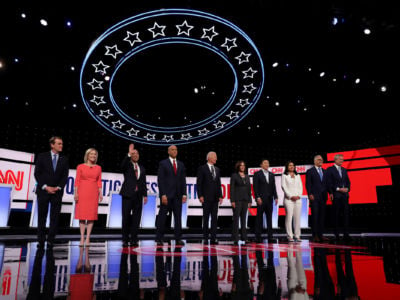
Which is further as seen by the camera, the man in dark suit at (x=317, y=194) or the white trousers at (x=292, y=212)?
the man in dark suit at (x=317, y=194)

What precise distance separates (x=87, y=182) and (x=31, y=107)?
20.0 ft

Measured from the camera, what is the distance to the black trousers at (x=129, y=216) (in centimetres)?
475

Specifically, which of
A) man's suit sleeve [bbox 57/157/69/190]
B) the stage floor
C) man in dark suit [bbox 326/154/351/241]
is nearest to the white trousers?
man in dark suit [bbox 326/154/351/241]

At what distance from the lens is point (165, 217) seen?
189 inches

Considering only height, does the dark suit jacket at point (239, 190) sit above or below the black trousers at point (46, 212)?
above

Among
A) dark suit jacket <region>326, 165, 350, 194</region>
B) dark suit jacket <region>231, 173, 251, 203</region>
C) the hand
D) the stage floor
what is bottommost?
the stage floor

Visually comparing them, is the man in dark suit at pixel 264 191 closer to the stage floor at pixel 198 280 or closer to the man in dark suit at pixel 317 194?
the man in dark suit at pixel 317 194

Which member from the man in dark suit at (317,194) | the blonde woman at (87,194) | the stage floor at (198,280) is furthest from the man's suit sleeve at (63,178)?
the man in dark suit at (317,194)

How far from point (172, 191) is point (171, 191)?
0.02 meters

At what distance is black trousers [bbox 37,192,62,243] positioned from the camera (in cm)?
439

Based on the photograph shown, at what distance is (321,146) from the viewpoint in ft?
39.3

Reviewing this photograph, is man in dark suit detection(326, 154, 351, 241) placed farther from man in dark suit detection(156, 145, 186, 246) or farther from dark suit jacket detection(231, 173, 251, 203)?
man in dark suit detection(156, 145, 186, 246)

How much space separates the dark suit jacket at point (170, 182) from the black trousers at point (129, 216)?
16.9 inches

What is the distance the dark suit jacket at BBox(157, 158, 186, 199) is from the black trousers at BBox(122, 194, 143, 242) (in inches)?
16.9
